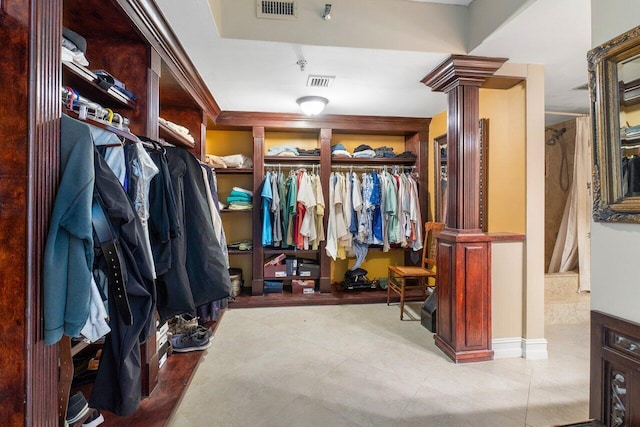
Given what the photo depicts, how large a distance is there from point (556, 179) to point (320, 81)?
10.7ft

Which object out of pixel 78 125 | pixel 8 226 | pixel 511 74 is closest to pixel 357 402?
pixel 8 226

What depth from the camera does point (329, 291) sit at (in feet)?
12.0

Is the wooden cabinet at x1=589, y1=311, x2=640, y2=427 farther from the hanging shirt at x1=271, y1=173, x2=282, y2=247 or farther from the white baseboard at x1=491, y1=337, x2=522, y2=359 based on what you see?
the hanging shirt at x1=271, y1=173, x2=282, y2=247

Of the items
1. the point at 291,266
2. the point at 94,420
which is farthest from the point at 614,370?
the point at 291,266

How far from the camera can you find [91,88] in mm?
1490

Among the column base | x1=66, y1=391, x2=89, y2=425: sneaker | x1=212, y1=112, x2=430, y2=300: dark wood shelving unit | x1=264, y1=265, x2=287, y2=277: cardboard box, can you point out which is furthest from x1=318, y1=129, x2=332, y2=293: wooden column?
x1=66, y1=391, x2=89, y2=425: sneaker

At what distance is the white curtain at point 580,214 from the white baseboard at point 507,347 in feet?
4.74

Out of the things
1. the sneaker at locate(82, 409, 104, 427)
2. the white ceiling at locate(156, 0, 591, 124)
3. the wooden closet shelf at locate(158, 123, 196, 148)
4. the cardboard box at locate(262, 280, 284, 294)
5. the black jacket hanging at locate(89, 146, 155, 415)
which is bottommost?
the sneaker at locate(82, 409, 104, 427)

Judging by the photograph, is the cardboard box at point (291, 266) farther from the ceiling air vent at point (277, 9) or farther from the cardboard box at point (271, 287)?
the ceiling air vent at point (277, 9)

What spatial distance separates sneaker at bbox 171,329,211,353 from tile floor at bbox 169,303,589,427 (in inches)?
3.1

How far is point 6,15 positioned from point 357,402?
2.25m

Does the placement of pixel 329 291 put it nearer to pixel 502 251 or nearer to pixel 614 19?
pixel 502 251

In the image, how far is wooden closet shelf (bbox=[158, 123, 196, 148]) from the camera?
2189mm

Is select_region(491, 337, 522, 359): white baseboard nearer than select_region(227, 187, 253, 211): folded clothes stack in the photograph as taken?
Yes
